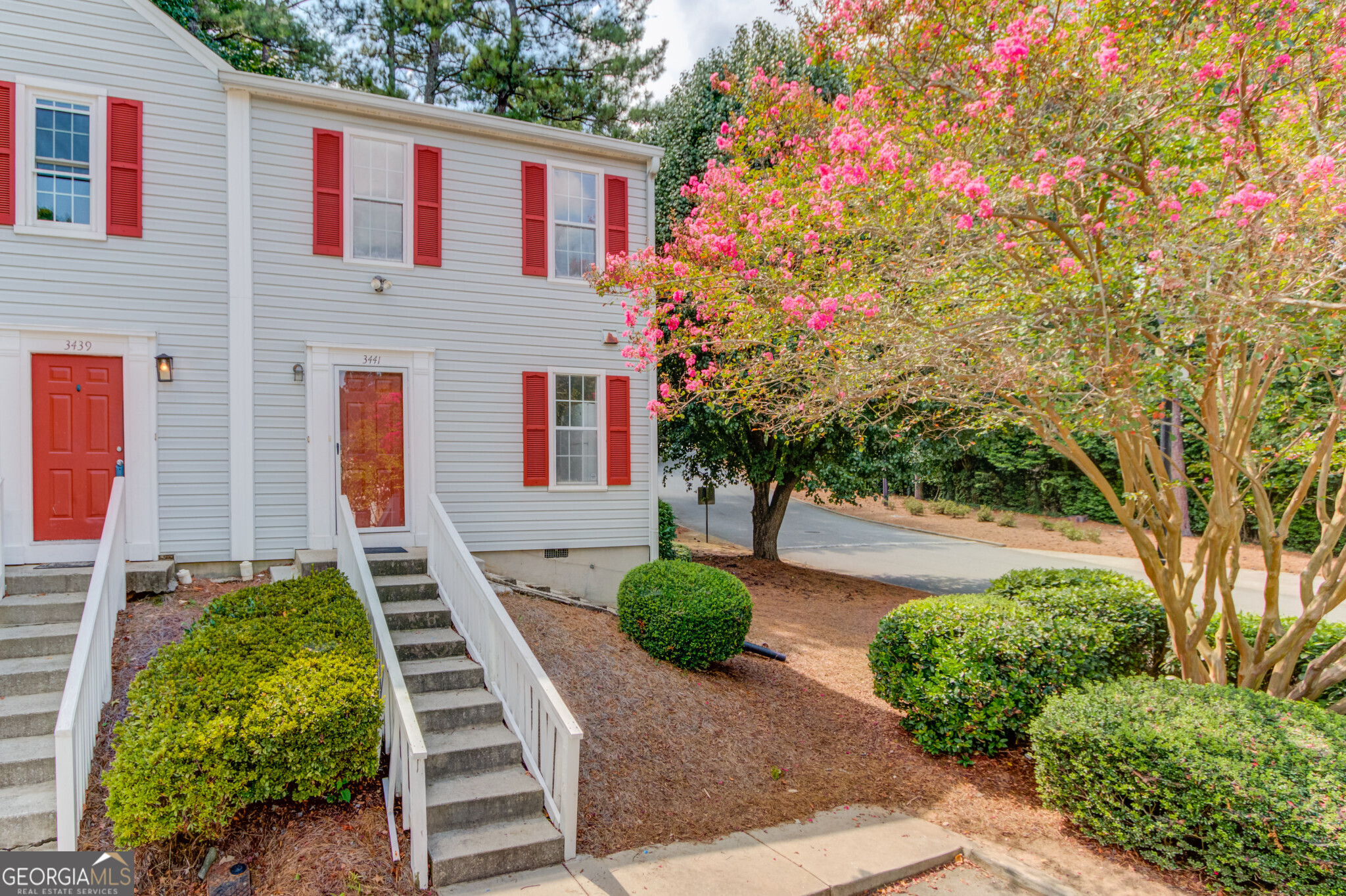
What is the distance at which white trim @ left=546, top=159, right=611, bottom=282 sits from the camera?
839 cm

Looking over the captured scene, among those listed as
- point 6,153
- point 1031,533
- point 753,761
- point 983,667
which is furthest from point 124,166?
point 1031,533

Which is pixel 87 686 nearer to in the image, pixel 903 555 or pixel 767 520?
pixel 767 520

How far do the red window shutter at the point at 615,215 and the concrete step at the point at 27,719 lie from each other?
21.6 feet

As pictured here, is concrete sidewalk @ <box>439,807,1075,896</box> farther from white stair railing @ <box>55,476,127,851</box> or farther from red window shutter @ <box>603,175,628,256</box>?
red window shutter @ <box>603,175,628,256</box>

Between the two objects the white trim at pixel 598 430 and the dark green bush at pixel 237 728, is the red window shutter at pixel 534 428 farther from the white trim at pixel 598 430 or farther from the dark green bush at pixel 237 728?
the dark green bush at pixel 237 728

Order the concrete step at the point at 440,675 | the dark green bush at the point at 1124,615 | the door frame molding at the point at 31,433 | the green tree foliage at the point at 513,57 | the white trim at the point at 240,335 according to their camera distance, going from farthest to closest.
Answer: the green tree foliage at the point at 513,57
the white trim at the point at 240,335
the door frame molding at the point at 31,433
the dark green bush at the point at 1124,615
the concrete step at the point at 440,675

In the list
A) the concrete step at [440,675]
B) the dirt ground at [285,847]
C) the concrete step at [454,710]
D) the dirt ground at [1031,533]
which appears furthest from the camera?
the dirt ground at [1031,533]

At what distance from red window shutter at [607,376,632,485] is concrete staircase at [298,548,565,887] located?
11.1 feet

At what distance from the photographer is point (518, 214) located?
8258 millimetres

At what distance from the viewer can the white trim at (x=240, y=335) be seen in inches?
275

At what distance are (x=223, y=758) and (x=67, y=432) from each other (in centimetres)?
462

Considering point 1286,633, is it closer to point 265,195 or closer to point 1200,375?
point 1200,375

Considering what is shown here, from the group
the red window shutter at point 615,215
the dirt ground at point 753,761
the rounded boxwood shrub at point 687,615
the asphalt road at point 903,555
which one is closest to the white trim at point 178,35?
the red window shutter at point 615,215

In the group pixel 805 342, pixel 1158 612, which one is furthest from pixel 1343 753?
pixel 805 342
